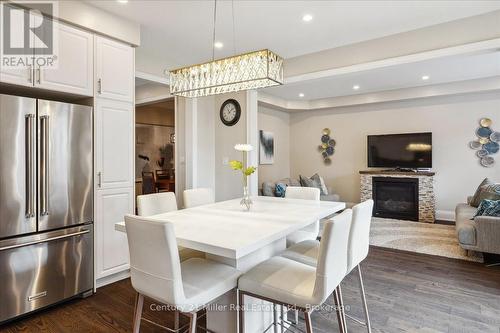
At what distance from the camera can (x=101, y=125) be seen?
288 cm

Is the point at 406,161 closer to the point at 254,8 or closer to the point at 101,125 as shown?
the point at 254,8

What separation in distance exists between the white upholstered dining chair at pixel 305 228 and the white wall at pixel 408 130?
14.3ft

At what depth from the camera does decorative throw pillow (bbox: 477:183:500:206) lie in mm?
4344

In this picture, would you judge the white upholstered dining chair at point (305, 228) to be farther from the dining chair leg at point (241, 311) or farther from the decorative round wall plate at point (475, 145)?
the decorative round wall plate at point (475, 145)

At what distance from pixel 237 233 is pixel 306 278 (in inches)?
18.1

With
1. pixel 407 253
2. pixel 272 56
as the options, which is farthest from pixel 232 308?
pixel 407 253

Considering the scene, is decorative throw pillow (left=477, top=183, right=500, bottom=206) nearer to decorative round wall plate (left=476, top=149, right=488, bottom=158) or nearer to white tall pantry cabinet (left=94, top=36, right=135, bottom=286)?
decorative round wall plate (left=476, top=149, right=488, bottom=158)

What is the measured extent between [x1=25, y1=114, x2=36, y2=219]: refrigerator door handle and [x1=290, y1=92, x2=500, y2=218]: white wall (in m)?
6.32

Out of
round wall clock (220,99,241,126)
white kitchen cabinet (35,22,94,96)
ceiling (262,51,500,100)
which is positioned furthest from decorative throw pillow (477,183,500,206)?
white kitchen cabinet (35,22,94,96)

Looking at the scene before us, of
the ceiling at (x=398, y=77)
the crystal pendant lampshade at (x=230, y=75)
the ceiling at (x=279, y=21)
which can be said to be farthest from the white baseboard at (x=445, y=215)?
the crystal pendant lampshade at (x=230, y=75)

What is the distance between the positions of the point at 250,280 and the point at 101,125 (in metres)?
2.20

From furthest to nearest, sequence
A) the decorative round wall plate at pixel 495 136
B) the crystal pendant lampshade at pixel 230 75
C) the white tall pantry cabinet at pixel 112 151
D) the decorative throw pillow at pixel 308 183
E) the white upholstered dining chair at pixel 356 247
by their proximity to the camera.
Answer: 1. the decorative throw pillow at pixel 308 183
2. the decorative round wall plate at pixel 495 136
3. the white tall pantry cabinet at pixel 112 151
4. the crystal pendant lampshade at pixel 230 75
5. the white upholstered dining chair at pixel 356 247

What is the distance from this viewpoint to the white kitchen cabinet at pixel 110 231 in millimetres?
2850

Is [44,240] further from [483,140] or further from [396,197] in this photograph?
[483,140]
